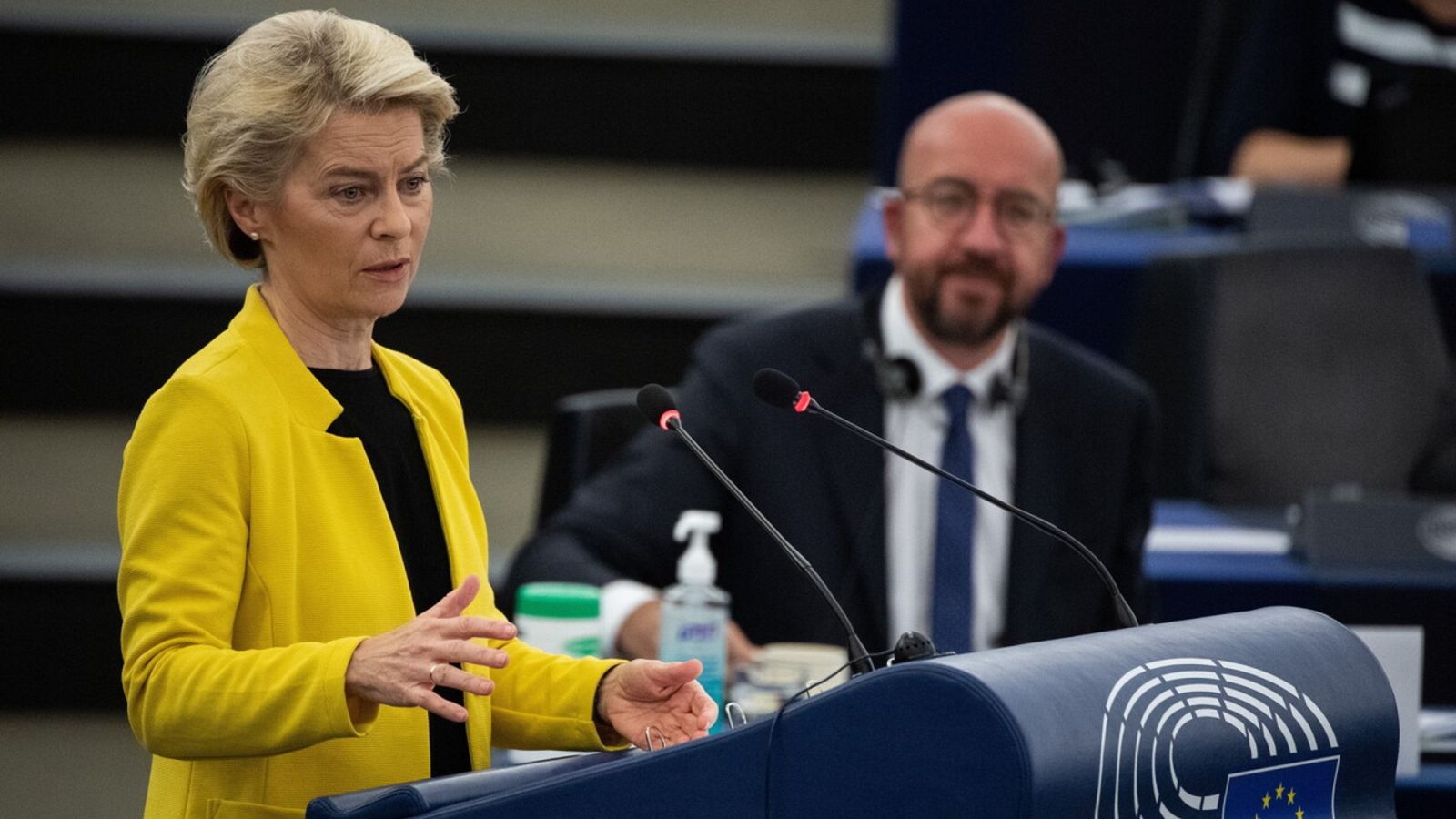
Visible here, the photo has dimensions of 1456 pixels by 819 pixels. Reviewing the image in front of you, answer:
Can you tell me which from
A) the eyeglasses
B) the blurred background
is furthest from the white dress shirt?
the blurred background

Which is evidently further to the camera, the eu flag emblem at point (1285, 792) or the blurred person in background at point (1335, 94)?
the blurred person in background at point (1335, 94)

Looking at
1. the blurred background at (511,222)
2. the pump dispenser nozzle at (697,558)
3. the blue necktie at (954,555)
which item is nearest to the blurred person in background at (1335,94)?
the blurred background at (511,222)

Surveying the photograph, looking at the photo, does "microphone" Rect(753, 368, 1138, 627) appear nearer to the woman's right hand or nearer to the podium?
the podium

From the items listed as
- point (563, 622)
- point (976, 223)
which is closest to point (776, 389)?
point (563, 622)

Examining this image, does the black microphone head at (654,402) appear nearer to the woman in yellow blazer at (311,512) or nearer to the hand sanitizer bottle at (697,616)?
the woman in yellow blazer at (311,512)

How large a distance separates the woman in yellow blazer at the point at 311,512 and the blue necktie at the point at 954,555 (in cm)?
110

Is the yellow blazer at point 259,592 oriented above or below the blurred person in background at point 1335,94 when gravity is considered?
below

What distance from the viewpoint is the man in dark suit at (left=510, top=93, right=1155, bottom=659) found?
2.22 meters

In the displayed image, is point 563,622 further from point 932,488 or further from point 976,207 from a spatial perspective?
point 976,207

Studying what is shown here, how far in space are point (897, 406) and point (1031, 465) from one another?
0.60ft

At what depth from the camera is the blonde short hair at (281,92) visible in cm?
103

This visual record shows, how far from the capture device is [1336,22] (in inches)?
133

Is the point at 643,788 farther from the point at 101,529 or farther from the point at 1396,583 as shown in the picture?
the point at 101,529

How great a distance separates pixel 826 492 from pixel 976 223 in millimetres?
406
